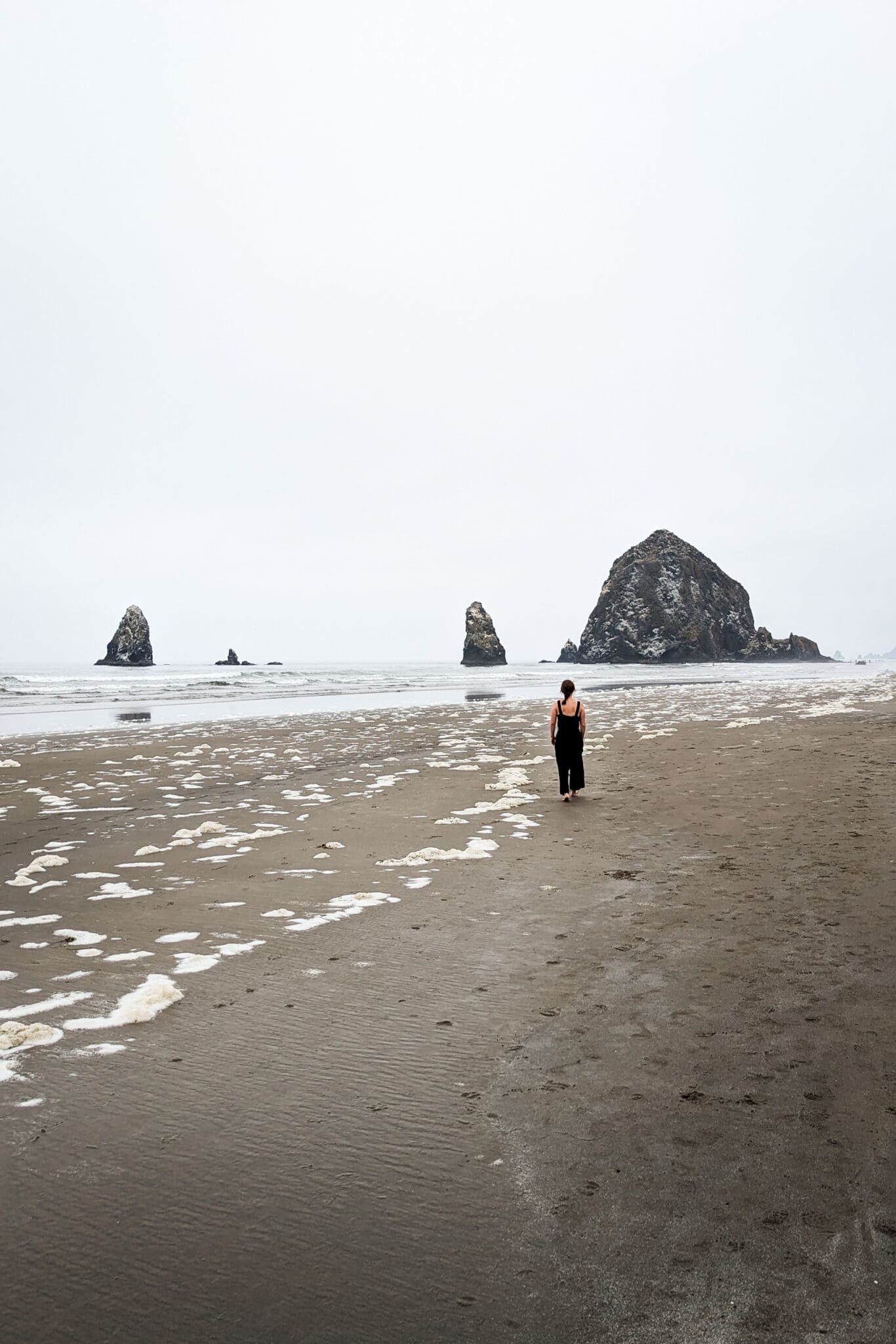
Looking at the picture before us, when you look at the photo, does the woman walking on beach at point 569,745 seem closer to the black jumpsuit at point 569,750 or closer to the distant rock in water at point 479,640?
the black jumpsuit at point 569,750

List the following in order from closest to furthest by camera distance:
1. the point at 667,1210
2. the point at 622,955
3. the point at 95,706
A: the point at 667,1210 < the point at 622,955 < the point at 95,706

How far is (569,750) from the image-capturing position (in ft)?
37.2

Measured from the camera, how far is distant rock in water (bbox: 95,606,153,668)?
356ft

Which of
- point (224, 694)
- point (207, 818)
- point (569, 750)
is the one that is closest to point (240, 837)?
point (207, 818)

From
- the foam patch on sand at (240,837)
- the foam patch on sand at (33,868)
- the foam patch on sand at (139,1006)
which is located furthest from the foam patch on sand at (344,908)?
the foam patch on sand at (33,868)

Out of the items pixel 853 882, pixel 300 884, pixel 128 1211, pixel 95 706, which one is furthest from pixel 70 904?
pixel 95 706

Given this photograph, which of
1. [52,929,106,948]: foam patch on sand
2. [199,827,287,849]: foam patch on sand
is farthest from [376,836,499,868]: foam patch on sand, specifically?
[52,929,106,948]: foam patch on sand

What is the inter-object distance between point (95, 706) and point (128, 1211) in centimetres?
3363

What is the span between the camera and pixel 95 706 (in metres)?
33.6

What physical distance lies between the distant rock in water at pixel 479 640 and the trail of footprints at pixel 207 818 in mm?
92409

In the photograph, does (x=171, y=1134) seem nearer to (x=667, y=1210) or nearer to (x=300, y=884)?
(x=667, y=1210)

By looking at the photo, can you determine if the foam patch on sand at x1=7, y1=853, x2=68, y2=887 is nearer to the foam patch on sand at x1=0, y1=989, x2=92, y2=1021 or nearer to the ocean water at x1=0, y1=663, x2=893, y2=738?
the foam patch on sand at x1=0, y1=989, x2=92, y2=1021

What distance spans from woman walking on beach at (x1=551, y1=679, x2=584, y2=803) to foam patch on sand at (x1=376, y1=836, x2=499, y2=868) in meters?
3.02

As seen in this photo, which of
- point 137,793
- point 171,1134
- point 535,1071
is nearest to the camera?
point 171,1134
